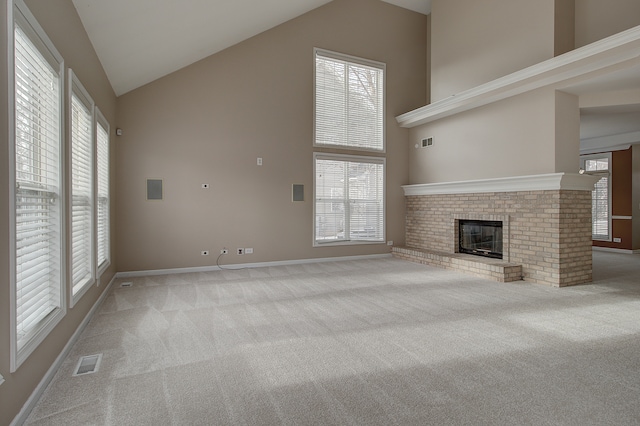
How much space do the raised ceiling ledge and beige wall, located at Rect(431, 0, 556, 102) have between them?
1.71 feet

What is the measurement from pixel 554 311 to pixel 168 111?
6.17 meters

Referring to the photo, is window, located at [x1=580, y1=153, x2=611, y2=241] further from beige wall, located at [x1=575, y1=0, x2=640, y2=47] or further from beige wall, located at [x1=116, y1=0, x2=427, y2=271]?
beige wall, located at [x1=116, y1=0, x2=427, y2=271]

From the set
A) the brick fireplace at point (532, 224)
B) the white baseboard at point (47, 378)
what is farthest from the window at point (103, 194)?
the brick fireplace at point (532, 224)

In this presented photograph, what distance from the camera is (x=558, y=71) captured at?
4664 millimetres

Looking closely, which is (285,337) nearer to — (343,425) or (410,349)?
(410,349)

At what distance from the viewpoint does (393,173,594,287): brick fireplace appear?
4910 mm

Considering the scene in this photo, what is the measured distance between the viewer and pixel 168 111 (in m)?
5.75

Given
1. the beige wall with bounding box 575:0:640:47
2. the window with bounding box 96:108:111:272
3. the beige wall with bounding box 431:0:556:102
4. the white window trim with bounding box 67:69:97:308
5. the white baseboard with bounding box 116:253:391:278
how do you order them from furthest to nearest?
the white baseboard with bounding box 116:253:391:278 < the beige wall with bounding box 431:0:556:102 < the beige wall with bounding box 575:0:640:47 < the window with bounding box 96:108:111:272 < the white window trim with bounding box 67:69:97:308

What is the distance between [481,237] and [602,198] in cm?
551

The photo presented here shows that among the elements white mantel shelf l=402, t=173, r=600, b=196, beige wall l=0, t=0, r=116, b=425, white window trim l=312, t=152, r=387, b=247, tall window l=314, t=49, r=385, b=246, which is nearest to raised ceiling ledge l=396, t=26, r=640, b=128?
white mantel shelf l=402, t=173, r=600, b=196

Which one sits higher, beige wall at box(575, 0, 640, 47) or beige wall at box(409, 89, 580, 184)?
beige wall at box(575, 0, 640, 47)

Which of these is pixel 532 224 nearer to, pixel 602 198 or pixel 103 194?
pixel 602 198

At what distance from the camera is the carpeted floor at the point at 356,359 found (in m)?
1.92

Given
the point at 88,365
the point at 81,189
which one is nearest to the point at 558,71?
the point at 81,189
